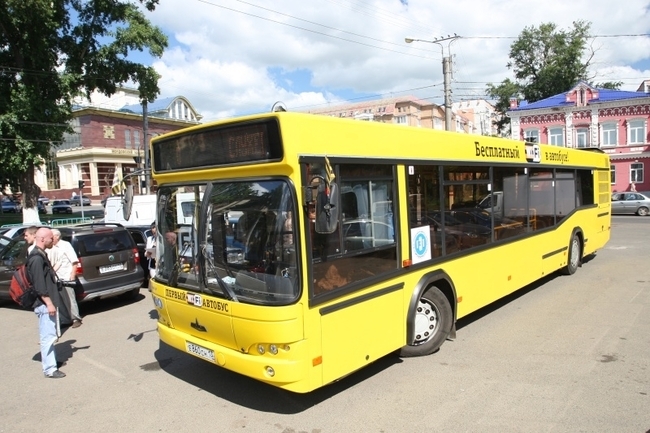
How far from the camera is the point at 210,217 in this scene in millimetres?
4398

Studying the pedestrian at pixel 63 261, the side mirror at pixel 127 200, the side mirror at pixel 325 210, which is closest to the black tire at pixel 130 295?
the pedestrian at pixel 63 261

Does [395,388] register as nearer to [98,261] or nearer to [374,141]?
[374,141]

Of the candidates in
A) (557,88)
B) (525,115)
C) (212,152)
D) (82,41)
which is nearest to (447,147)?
(212,152)

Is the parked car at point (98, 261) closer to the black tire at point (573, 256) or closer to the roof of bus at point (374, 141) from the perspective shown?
the roof of bus at point (374, 141)

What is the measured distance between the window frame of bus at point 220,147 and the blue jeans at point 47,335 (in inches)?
82.9

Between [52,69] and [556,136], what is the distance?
129 ft

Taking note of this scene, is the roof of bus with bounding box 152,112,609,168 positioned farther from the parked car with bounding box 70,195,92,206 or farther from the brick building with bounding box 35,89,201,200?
the parked car with bounding box 70,195,92,206

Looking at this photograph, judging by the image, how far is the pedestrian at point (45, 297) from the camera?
17.2ft

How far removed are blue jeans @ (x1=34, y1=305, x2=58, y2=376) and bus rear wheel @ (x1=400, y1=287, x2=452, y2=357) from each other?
13.4 feet

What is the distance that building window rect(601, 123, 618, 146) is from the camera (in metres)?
39.5

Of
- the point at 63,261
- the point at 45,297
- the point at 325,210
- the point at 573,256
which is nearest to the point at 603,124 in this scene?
the point at 573,256

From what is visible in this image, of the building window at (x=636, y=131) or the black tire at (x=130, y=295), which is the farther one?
the building window at (x=636, y=131)

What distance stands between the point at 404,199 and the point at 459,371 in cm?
197

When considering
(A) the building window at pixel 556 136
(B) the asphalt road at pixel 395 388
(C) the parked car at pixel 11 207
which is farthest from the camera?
(C) the parked car at pixel 11 207
